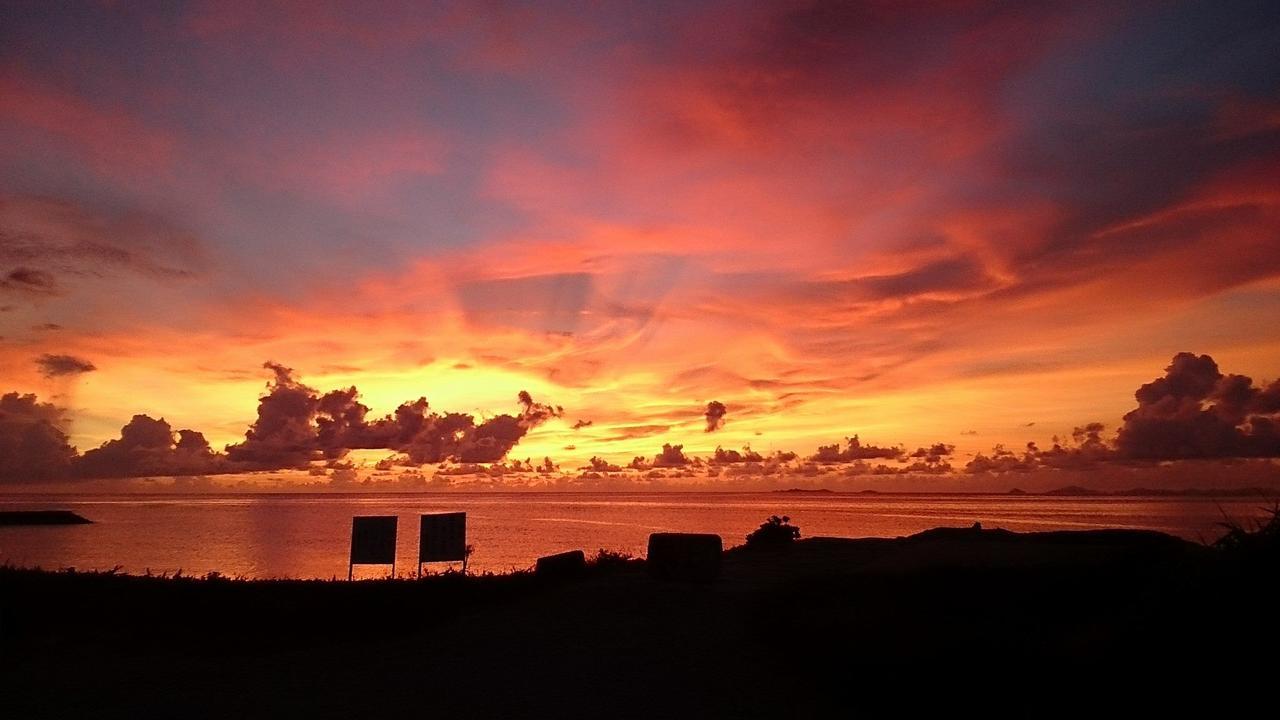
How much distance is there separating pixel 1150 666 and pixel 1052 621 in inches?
166

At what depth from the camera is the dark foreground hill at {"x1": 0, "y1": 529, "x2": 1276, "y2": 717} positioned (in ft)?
33.5

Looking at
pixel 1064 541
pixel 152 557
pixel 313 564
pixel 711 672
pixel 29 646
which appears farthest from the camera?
pixel 152 557

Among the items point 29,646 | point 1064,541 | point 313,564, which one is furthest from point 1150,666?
point 313,564

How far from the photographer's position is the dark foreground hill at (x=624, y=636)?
1022cm

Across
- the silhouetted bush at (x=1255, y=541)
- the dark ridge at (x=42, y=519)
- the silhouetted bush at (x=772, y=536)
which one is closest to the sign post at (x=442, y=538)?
the silhouetted bush at (x=772, y=536)

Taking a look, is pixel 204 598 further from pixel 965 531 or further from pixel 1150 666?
pixel 965 531

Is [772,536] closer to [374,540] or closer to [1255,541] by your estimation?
[374,540]

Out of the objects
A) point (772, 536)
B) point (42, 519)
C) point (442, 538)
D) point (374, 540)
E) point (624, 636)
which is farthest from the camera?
point (42, 519)

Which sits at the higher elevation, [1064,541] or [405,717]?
[1064,541]

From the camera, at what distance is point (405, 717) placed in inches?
412

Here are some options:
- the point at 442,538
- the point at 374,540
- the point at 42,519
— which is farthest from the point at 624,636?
the point at 42,519

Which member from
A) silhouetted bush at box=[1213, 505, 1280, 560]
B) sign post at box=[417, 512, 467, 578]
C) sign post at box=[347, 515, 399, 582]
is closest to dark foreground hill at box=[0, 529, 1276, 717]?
silhouetted bush at box=[1213, 505, 1280, 560]

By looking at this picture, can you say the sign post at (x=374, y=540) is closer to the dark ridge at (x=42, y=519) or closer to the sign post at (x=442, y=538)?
the sign post at (x=442, y=538)

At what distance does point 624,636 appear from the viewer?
14508mm
